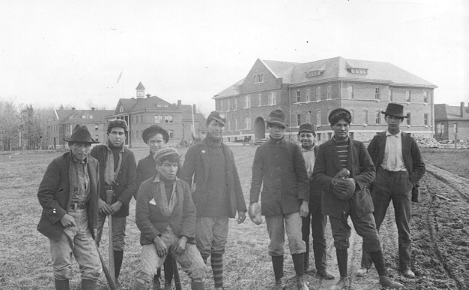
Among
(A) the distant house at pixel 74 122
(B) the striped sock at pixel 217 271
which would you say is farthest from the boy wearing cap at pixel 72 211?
(A) the distant house at pixel 74 122

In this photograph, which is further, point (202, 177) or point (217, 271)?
point (202, 177)

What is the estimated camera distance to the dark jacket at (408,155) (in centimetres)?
575

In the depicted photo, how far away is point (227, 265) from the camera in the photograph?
6.07m

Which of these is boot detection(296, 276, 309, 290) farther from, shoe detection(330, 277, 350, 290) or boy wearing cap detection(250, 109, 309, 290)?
shoe detection(330, 277, 350, 290)

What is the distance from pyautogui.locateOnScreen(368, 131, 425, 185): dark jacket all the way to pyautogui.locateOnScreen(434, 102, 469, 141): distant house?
7290cm

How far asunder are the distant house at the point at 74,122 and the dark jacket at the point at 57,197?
84862mm

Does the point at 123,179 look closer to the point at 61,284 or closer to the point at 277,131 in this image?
the point at 61,284

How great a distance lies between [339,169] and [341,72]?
46.5 meters

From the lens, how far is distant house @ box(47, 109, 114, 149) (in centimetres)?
8856

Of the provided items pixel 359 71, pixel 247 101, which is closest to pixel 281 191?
pixel 359 71

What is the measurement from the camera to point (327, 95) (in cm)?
5044

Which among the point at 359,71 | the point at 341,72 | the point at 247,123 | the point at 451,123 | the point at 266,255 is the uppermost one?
the point at 359,71

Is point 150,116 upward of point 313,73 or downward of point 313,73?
downward

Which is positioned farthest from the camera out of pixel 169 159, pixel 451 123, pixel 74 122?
pixel 74 122
